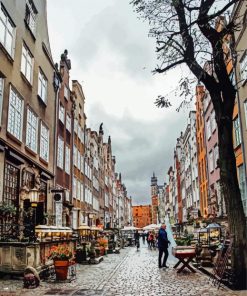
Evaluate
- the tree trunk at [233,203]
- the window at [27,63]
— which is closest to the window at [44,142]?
the window at [27,63]

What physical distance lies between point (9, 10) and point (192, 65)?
33.1 ft

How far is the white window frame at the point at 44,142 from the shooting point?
74.5 feet

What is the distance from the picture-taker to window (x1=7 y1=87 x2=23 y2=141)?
56.5 feet

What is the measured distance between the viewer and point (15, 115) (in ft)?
58.6

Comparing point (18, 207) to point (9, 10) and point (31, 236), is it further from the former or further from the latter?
point (9, 10)

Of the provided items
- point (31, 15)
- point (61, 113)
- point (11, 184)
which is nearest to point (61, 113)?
point (61, 113)

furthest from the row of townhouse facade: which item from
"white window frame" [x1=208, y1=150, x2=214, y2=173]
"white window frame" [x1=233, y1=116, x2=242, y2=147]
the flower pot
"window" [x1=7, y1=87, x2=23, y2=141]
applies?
"white window frame" [x1=208, y1=150, x2=214, y2=173]

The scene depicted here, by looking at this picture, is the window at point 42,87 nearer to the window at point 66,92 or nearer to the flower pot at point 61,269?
the window at point 66,92

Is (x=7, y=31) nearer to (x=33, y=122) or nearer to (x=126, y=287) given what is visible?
(x=33, y=122)

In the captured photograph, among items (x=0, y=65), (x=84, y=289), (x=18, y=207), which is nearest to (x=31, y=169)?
(x=18, y=207)

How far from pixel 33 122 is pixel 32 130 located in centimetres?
49

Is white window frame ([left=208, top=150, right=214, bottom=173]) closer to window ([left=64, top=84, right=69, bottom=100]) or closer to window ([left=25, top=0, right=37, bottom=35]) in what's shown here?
window ([left=64, top=84, right=69, bottom=100])

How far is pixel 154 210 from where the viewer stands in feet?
576

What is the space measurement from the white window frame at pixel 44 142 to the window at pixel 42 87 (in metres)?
1.59
